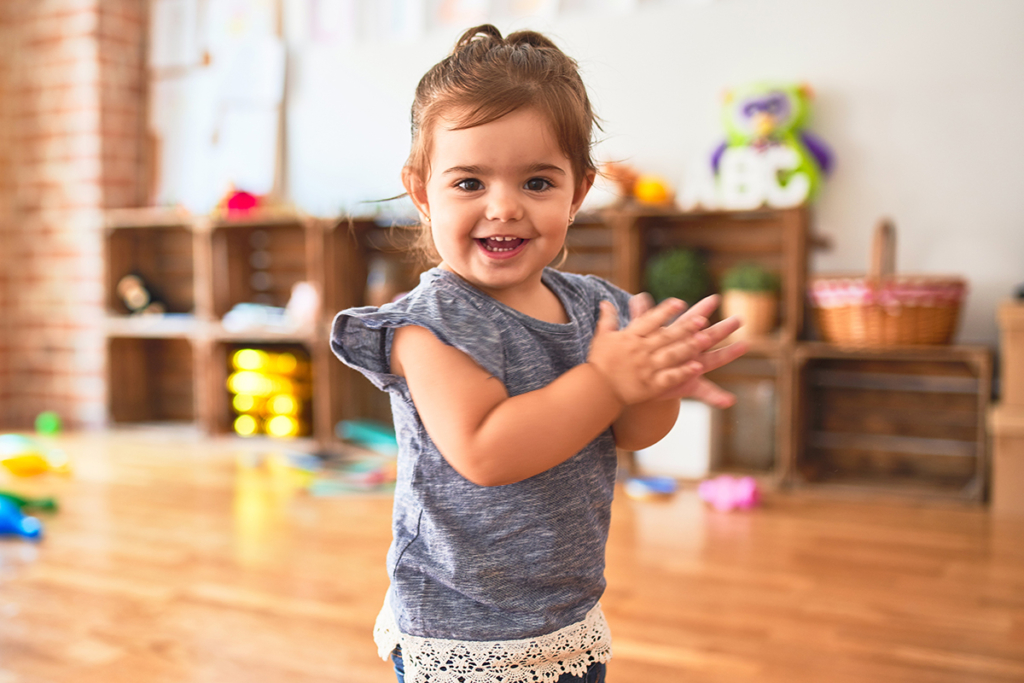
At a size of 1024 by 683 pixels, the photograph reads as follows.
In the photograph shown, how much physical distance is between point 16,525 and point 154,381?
2086 millimetres

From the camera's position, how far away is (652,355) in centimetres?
67

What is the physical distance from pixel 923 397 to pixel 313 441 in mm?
2300

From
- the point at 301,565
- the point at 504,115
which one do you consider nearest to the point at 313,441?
the point at 301,565

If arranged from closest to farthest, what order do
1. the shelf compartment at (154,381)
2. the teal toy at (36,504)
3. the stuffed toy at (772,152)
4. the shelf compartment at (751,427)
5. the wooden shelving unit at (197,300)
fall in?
the teal toy at (36,504) → the stuffed toy at (772,152) → the shelf compartment at (751,427) → the wooden shelving unit at (197,300) → the shelf compartment at (154,381)

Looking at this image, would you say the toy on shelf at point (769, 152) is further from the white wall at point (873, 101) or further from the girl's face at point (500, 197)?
the girl's face at point (500, 197)

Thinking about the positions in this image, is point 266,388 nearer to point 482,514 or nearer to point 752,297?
point 752,297

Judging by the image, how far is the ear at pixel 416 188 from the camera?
80 cm

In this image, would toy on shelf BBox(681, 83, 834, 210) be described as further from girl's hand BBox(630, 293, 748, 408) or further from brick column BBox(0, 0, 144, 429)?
brick column BBox(0, 0, 144, 429)

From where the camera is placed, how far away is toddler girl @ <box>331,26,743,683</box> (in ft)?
2.25

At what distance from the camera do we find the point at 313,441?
361cm

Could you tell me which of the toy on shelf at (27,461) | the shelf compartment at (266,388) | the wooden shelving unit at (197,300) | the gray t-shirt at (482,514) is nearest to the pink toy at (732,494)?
the wooden shelving unit at (197,300)

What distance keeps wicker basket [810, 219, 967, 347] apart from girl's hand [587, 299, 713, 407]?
2165 millimetres

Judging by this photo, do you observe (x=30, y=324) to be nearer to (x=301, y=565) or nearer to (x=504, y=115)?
(x=301, y=565)

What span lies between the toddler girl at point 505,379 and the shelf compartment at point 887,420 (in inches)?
88.1
